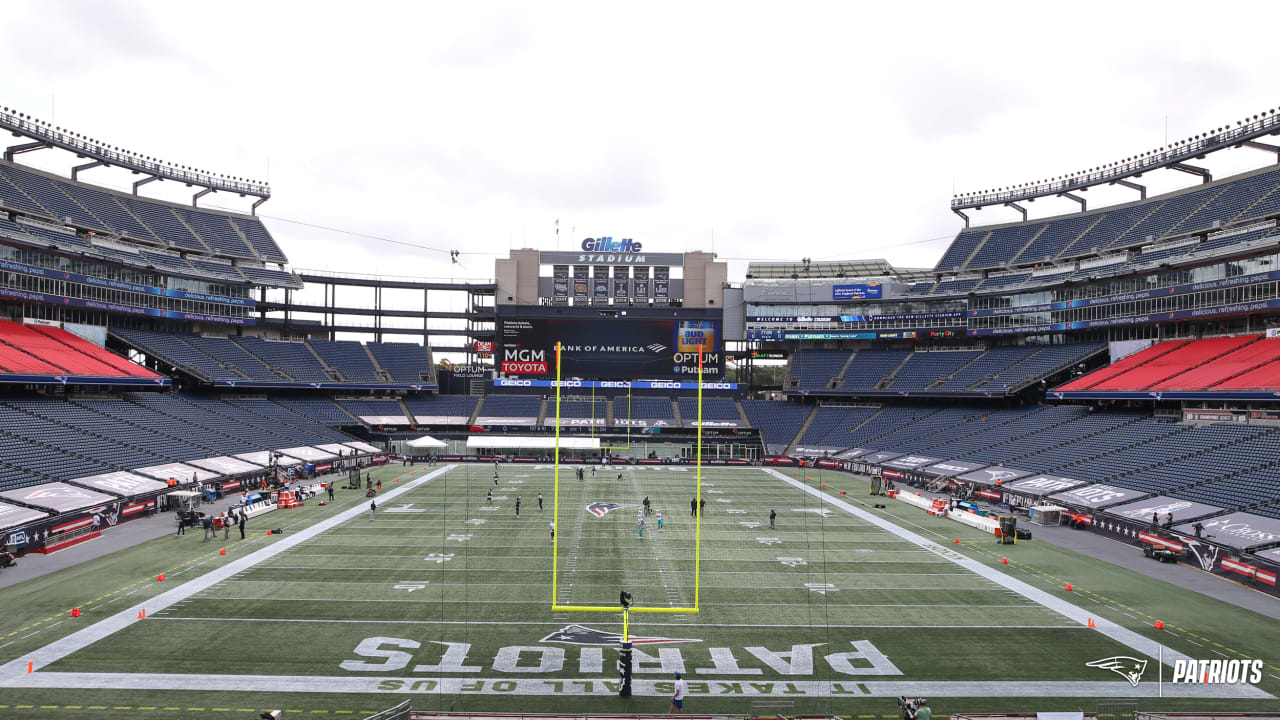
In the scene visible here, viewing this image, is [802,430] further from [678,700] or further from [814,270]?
[678,700]

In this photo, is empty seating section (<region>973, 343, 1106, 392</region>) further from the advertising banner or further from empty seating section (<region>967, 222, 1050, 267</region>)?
the advertising banner

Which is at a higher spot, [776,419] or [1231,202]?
[1231,202]

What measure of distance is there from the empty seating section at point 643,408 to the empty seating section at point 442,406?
15.3 m

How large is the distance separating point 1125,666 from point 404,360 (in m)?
70.2

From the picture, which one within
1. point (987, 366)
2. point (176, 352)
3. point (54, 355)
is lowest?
point (987, 366)

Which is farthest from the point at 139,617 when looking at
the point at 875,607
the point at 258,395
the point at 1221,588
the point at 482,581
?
the point at 258,395

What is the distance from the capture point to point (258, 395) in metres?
64.1

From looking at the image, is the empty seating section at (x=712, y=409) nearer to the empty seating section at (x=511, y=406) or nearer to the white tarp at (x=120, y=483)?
the empty seating section at (x=511, y=406)

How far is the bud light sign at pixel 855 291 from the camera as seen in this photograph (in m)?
71.7

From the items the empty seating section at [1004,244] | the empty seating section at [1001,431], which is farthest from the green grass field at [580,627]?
the empty seating section at [1004,244]

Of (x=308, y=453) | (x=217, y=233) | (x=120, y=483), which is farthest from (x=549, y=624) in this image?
(x=217, y=233)

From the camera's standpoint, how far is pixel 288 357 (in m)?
67.7

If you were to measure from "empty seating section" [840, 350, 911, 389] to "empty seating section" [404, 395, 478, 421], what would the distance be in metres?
39.4

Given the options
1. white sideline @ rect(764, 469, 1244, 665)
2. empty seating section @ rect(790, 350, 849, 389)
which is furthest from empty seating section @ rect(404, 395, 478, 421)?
white sideline @ rect(764, 469, 1244, 665)
